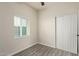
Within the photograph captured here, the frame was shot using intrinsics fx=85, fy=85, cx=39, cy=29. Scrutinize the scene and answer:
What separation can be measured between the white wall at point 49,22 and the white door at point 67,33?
1.02 feet

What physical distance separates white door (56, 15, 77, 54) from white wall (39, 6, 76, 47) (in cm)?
31

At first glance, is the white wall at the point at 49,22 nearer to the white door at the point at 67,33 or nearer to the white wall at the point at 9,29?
the white door at the point at 67,33

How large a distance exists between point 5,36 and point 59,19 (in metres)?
3.01

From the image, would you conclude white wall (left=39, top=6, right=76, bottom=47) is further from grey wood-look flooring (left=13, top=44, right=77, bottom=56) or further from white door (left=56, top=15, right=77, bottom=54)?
grey wood-look flooring (left=13, top=44, right=77, bottom=56)

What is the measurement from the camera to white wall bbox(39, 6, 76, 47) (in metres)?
4.76

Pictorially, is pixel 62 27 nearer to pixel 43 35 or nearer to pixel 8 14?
pixel 43 35

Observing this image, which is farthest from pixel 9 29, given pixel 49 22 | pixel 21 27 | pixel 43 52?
pixel 49 22

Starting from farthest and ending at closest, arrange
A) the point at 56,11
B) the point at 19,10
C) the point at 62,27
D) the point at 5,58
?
the point at 56,11, the point at 62,27, the point at 19,10, the point at 5,58

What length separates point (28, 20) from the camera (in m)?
5.20

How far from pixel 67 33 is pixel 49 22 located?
151 centimetres

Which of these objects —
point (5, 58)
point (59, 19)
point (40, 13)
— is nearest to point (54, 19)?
point (59, 19)

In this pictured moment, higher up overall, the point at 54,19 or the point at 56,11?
the point at 56,11

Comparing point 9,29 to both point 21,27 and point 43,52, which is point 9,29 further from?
point 43,52

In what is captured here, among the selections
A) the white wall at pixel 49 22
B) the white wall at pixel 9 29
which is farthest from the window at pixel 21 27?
the white wall at pixel 49 22
